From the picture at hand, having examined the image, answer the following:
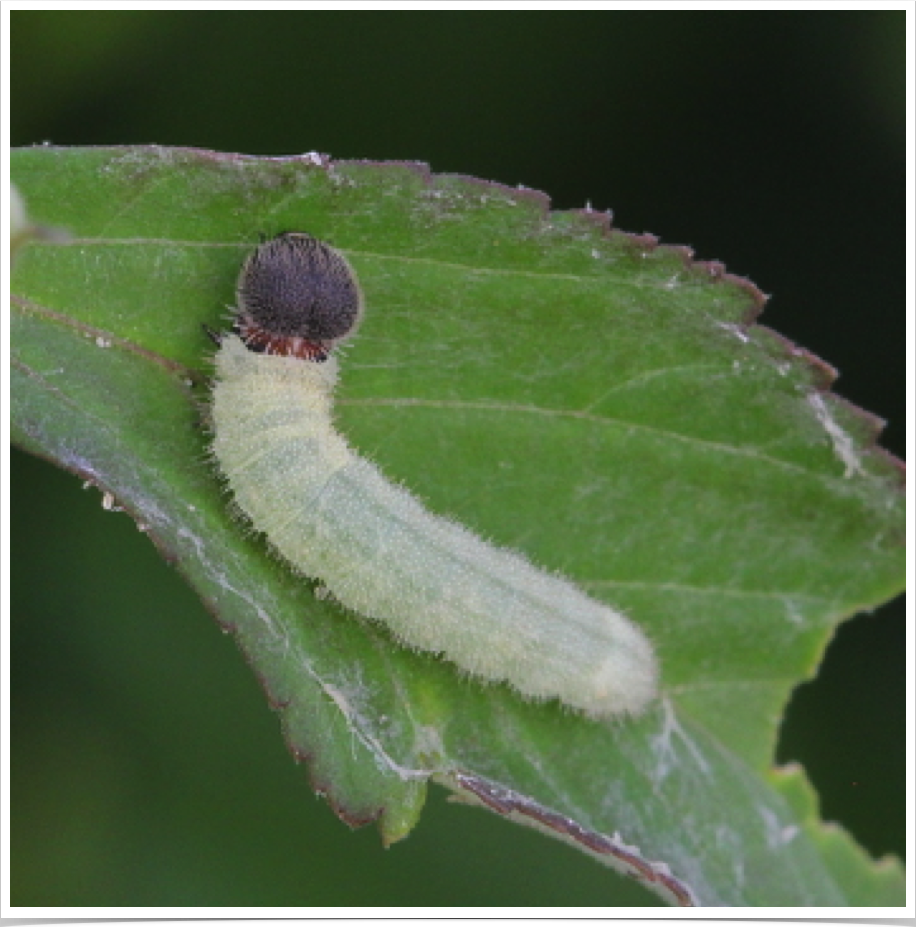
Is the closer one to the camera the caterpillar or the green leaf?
the green leaf

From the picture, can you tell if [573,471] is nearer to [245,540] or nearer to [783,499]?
[783,499]

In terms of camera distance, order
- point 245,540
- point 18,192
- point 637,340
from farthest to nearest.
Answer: point 637,340, point 245,540, point 18,192

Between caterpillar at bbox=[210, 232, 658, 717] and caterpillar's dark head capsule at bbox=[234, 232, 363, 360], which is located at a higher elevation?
caterpillar's dark head capsule at bbox=[234, 232, 363, 360]

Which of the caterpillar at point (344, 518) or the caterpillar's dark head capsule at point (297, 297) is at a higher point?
the caterpillar's dark head capsule at point (297, 297)

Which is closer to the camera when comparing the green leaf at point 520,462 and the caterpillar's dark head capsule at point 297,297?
the green leaf at point 520,462

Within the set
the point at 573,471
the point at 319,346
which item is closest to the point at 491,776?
the point at 573,471

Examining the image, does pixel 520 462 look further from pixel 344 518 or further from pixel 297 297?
pixel 297 297
